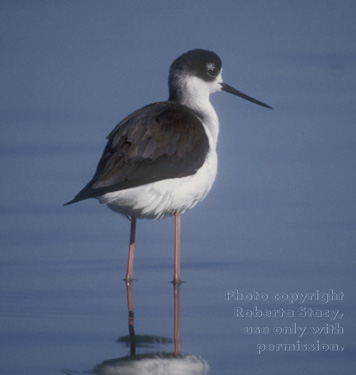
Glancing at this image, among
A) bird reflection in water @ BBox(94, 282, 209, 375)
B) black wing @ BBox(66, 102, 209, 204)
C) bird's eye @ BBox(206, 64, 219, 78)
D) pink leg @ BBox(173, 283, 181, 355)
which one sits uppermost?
bird's eye @ BBox(206, 64, 219, 78)

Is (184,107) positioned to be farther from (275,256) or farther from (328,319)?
A: (328,319)

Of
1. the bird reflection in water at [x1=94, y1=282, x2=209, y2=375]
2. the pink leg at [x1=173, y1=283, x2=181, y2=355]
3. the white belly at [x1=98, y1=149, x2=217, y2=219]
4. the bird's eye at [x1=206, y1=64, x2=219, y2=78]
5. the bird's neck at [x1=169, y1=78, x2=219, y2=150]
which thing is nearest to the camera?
the bird reflection in water at [x1=94, y1=282, x2=209, y2=375]

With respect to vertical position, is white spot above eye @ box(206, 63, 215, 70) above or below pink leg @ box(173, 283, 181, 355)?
above

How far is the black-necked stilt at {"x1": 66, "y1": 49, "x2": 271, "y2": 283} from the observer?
6.82 metres

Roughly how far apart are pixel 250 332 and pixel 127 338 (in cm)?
78

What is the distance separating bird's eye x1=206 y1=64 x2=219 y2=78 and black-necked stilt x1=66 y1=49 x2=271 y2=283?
0.66 meters

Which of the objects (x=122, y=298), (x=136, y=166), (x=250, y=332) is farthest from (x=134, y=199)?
(x=250, y=332)

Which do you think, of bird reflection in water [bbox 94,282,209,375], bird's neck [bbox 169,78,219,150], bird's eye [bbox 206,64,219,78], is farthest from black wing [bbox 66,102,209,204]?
bird reflection in water [bbox 94,282,209,375]

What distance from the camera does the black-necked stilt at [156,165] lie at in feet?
22.4

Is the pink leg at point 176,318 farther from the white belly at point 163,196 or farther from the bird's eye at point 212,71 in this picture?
the bird's eye at point 212,71

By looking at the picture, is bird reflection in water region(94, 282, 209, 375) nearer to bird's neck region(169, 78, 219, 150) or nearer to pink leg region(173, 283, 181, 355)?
pink leg region(173, 283, 181, 355)

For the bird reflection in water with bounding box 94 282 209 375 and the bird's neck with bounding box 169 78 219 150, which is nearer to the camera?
the bird reflection in water with bounding box 94 282 209 375

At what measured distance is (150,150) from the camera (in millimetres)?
6996

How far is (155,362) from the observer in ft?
16.0
